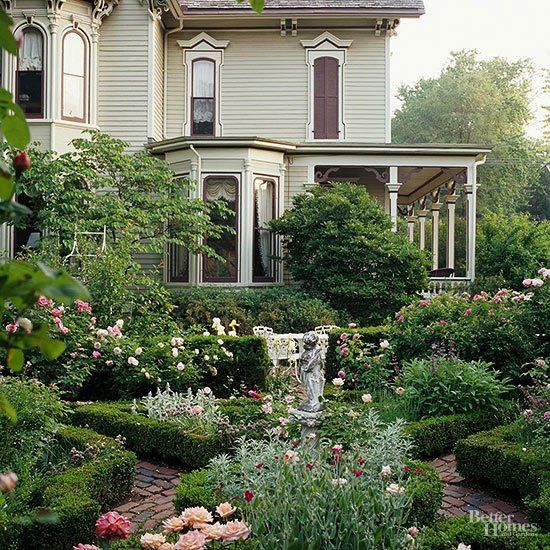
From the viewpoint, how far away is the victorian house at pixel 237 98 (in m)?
16.8

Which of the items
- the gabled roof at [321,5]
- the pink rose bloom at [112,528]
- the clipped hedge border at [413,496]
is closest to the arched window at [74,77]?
the gabled roof at [321,5]

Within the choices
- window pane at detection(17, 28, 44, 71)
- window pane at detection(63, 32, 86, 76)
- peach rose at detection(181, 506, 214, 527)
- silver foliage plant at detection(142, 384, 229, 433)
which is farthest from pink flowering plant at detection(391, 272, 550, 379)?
window pane at detection(17, 28, 44, 71)

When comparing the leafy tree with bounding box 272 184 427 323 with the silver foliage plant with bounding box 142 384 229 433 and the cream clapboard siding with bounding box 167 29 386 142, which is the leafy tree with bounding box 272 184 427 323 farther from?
the silver foliage plant with bounding box 142 384 229 433

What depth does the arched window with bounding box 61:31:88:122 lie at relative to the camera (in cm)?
1686

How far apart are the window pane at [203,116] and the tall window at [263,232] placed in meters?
2.80

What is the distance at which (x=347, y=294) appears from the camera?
15.9 metres

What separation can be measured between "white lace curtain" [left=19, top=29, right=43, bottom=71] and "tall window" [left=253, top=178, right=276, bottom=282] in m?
5.42

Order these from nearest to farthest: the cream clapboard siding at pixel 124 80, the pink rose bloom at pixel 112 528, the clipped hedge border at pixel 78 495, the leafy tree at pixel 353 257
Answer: the pink rose bloom at pixel 112 528 → the clipped hedge border at pixel 78 495 → the leafy tree at pixel 353 257 → the cream clapboard siding at pixel 124 80

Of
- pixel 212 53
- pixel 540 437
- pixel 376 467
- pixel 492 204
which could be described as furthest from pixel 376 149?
pixel 492 204

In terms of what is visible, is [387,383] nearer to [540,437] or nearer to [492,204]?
[540,437]

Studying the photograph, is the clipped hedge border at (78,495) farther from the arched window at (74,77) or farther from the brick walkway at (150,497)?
the arched window at (74,77)

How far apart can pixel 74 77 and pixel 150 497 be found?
12789 mm

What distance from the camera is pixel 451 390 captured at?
324 inches

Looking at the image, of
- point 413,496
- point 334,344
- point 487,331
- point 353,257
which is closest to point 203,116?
point 353,257
